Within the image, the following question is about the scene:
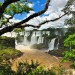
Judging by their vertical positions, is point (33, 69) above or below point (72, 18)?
below

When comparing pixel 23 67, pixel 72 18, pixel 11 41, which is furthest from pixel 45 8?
pixel 11 41

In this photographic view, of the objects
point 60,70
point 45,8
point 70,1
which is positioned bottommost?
point 60,70

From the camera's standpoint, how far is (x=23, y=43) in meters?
85.0

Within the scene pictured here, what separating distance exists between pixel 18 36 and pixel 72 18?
42.0 metres

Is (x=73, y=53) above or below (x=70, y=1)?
below

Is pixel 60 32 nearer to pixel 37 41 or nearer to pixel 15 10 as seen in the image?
pixel 37 41

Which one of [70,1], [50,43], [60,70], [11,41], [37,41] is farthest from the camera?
[37,41]

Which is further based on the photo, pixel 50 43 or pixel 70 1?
pixel 50 43

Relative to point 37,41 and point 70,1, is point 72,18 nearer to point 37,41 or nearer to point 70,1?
point 70,1

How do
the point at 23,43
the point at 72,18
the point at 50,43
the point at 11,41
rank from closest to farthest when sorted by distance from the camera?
the point at 72,18
the point at 11,41
the point at 50,43
the point at 23,43

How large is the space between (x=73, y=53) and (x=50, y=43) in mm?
45672

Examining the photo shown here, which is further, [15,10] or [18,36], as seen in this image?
[18,36]

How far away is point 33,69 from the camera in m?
13.4

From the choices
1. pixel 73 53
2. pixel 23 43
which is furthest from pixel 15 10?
pixel 23 43
